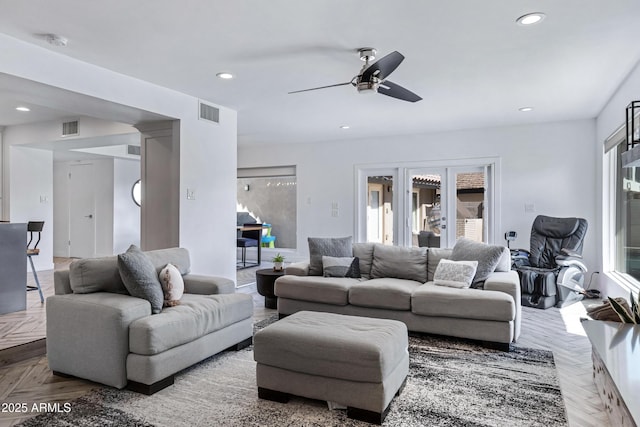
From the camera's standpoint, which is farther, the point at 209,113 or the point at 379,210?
the point at 379,210

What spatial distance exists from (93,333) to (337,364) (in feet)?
5.22

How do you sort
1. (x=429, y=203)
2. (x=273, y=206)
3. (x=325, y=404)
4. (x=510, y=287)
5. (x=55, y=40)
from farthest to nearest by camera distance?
(x=273, y=206)
(x=429, y=203)
(x=510, y=287)
(x=55, y=40)
(x=325, y=404)

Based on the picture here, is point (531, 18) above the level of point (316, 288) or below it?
above

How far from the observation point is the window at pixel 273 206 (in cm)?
923

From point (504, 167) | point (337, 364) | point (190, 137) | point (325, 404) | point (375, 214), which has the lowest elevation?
point (325, 404)

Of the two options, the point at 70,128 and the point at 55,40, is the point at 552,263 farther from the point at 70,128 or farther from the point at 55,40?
the point at 70,128

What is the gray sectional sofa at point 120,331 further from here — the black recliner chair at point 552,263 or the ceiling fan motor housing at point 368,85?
the black recliner chair at point 552,263

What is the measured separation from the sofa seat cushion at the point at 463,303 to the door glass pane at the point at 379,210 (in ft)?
12.0

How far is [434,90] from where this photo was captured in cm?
453

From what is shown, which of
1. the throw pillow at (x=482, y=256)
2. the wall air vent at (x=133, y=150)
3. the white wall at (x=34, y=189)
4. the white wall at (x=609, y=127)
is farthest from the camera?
the wall air vent at (x=133, y=150)

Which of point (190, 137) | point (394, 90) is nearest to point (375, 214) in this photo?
point (190, 137)

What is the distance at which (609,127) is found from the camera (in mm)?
4812

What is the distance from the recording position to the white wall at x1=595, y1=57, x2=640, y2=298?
12.5 ft

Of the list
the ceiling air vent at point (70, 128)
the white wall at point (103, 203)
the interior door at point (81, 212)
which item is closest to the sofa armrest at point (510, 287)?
the ceiling air vent at point (70, 128)
